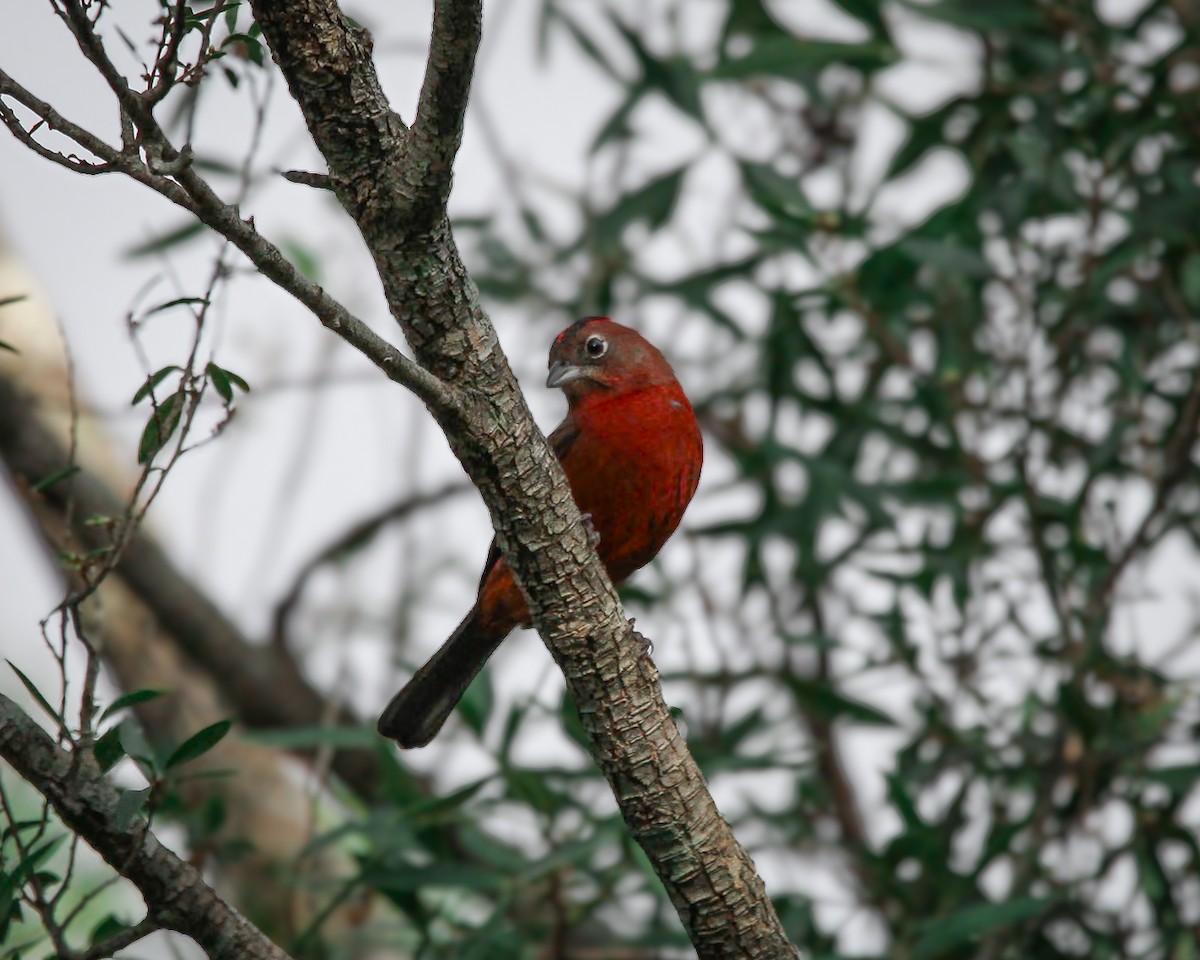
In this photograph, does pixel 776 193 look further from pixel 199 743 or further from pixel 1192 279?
pixel 199 743

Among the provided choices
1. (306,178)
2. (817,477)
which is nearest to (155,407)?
(306,178)

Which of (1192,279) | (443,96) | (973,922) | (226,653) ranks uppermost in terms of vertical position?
(1192,279)

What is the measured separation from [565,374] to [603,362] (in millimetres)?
120

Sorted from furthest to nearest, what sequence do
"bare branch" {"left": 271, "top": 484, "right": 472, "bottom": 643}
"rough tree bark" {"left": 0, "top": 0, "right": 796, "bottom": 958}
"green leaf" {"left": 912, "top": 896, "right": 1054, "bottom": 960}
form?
"bare branch" {"left": 271, "top": 484, "right": 472, "bottom": 643} → "green leaf" {"left": 912, "top": 896, "right": 1054, "bottom": 960} → "rough tree bark" {"left": 0, "top": 0, "right": 796, "bottom": 958}

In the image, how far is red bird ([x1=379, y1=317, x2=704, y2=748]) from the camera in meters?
3.86

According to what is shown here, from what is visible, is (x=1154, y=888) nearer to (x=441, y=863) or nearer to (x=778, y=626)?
(x=778, y=626)

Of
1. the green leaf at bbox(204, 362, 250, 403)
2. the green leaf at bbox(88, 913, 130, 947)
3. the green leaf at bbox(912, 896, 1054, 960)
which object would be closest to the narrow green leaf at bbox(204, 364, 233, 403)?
the green leaf at bbox(204, 362, 250, 403)

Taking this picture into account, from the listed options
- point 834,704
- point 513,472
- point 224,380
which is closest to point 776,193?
point 834,704

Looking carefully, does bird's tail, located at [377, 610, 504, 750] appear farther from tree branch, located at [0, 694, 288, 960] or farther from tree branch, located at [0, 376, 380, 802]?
tree branch, located at [0, 694, 288, 960]

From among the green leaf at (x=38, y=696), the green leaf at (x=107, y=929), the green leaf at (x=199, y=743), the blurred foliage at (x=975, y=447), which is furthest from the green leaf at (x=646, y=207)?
the green leaf at (x=38, y=696)

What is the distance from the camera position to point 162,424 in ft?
8.21

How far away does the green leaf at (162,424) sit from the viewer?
8.21ft

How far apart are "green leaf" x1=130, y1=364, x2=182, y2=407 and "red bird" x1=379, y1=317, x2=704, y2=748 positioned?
1314mm

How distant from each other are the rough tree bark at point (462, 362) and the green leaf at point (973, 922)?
3.75 ft
